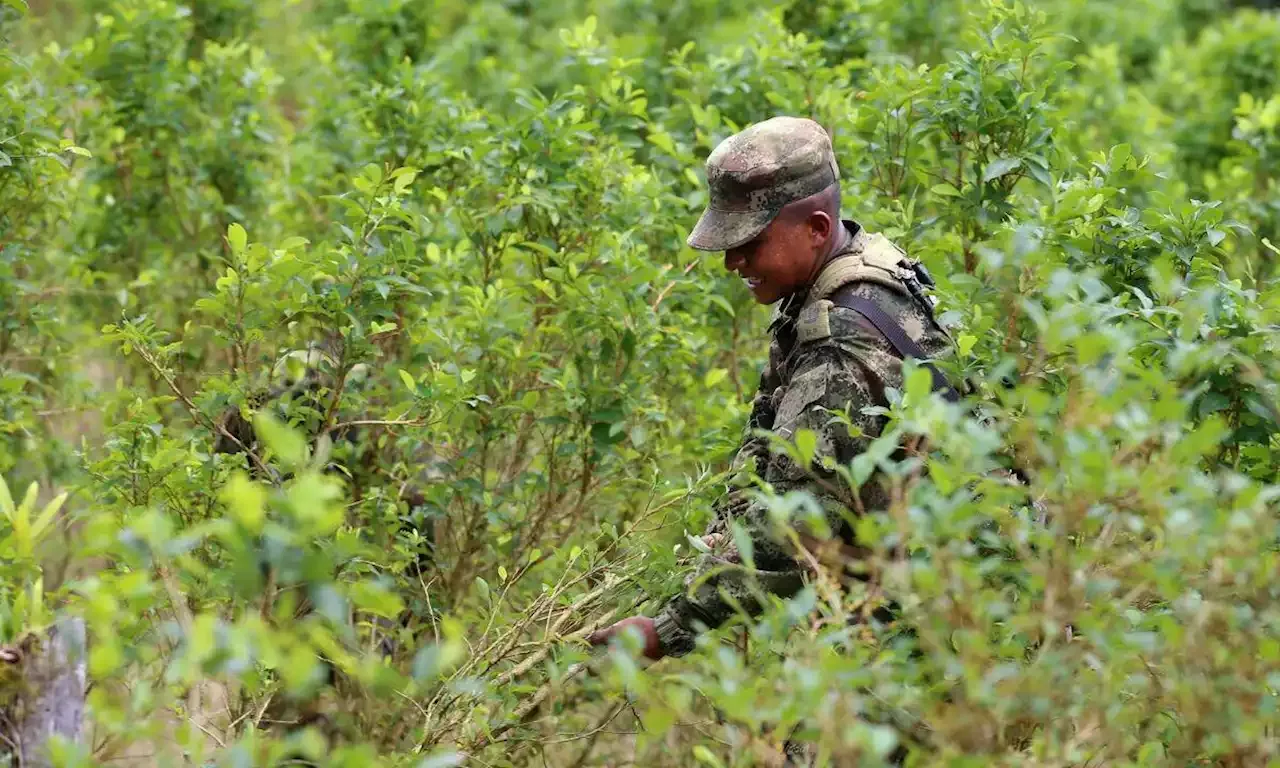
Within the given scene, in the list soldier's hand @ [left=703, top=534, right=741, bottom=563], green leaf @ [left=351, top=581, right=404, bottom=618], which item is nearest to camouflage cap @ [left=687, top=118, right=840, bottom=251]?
soldier's hand @ [left=703, top=534, right=741, bottom=563]

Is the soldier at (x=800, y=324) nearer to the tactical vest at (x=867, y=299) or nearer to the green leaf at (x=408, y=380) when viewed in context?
the tactical vest at (x=867, y=299)

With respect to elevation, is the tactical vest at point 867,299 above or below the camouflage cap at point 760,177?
below

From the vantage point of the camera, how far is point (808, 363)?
333cm

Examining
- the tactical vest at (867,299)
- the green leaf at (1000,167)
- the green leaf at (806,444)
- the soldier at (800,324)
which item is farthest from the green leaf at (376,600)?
the green leaf at (1000,167)

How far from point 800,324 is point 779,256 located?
0.20m

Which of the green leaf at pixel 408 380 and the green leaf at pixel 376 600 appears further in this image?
the green leaf at pixel 408 380

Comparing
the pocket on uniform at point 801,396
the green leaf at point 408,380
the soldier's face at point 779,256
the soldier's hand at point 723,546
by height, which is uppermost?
the soldier's face at point 779,256

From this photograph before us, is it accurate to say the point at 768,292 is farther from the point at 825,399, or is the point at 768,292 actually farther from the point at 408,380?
the point at 408,380

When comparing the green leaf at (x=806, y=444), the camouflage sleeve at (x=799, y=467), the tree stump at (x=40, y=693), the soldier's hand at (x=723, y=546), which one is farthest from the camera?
the soldier's hand at (x=723, y=546)

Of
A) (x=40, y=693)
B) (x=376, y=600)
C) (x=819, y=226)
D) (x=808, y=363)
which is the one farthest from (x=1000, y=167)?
(x=40, y=693)

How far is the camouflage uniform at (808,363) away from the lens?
3170 millimetres

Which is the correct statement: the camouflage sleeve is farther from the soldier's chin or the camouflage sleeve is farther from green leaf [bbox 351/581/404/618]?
green leaf [bbox 351/581/404/618]

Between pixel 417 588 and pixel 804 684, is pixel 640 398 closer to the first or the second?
pixel 417 588

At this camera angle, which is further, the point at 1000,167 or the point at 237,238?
the point at 1000,167
